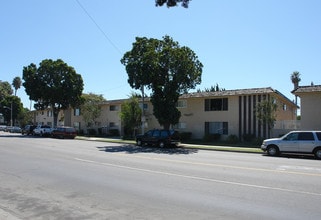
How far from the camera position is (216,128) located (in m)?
39.7

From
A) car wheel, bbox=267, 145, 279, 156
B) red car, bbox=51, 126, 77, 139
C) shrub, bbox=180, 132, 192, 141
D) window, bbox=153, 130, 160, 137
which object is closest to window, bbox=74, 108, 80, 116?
red car, bbox=51, 126, 77, 139

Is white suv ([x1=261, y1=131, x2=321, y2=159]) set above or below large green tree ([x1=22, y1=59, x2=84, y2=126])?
below

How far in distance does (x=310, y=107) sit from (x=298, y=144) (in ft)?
34.1

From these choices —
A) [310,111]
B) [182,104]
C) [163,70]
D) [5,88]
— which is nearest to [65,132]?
[182,104]

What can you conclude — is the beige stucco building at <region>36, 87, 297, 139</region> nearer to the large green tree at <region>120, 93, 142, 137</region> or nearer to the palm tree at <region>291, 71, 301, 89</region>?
the large green tree at <region>120, 93, 142, 137</region>

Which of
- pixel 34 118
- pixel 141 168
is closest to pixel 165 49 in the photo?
pixel 141 168

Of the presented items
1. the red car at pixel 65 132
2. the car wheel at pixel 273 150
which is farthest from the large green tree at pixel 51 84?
the car wheel at pixel 273 150

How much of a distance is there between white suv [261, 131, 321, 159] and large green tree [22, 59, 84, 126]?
39648mm

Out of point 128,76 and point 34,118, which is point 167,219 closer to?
point 128,76

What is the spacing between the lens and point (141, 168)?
14617 mm

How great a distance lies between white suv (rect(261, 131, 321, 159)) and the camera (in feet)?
70.3

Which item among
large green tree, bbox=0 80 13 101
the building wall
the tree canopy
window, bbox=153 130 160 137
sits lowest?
window, bbox=153 130 160 137

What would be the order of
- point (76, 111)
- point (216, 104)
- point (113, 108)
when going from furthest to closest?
point (76, 111) < point (113, 108) < point (216, 104)

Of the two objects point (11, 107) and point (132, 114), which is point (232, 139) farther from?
point (11, 107)
